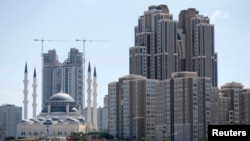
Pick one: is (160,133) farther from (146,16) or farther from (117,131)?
(146,16)

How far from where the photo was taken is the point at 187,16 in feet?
632

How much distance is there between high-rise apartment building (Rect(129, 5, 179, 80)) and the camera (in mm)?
182625

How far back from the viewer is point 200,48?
7298 inches

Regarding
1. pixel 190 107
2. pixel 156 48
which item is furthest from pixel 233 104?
pixel 190 107

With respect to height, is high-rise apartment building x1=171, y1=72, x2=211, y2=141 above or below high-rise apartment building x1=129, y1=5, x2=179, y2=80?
below

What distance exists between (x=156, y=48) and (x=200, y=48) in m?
10.4

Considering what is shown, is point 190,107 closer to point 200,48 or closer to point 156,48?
point 156,48

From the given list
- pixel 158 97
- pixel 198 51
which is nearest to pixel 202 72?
pixel 198 51

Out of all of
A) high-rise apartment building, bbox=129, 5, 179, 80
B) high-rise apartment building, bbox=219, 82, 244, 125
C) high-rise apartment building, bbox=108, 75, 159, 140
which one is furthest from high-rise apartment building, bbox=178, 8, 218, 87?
high-rise apartment building, bbox=108, 75, 159, 140

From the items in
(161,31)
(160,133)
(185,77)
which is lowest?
(160,133)

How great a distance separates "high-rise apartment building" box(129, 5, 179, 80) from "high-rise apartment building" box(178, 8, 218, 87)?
454cm

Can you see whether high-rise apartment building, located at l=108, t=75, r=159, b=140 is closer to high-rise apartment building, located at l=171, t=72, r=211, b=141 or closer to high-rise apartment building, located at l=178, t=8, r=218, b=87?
high-rise apartment building, located at l=171, t=72, r=211, b=141

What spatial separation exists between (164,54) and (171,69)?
4.61 meters

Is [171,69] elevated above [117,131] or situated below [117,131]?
above
